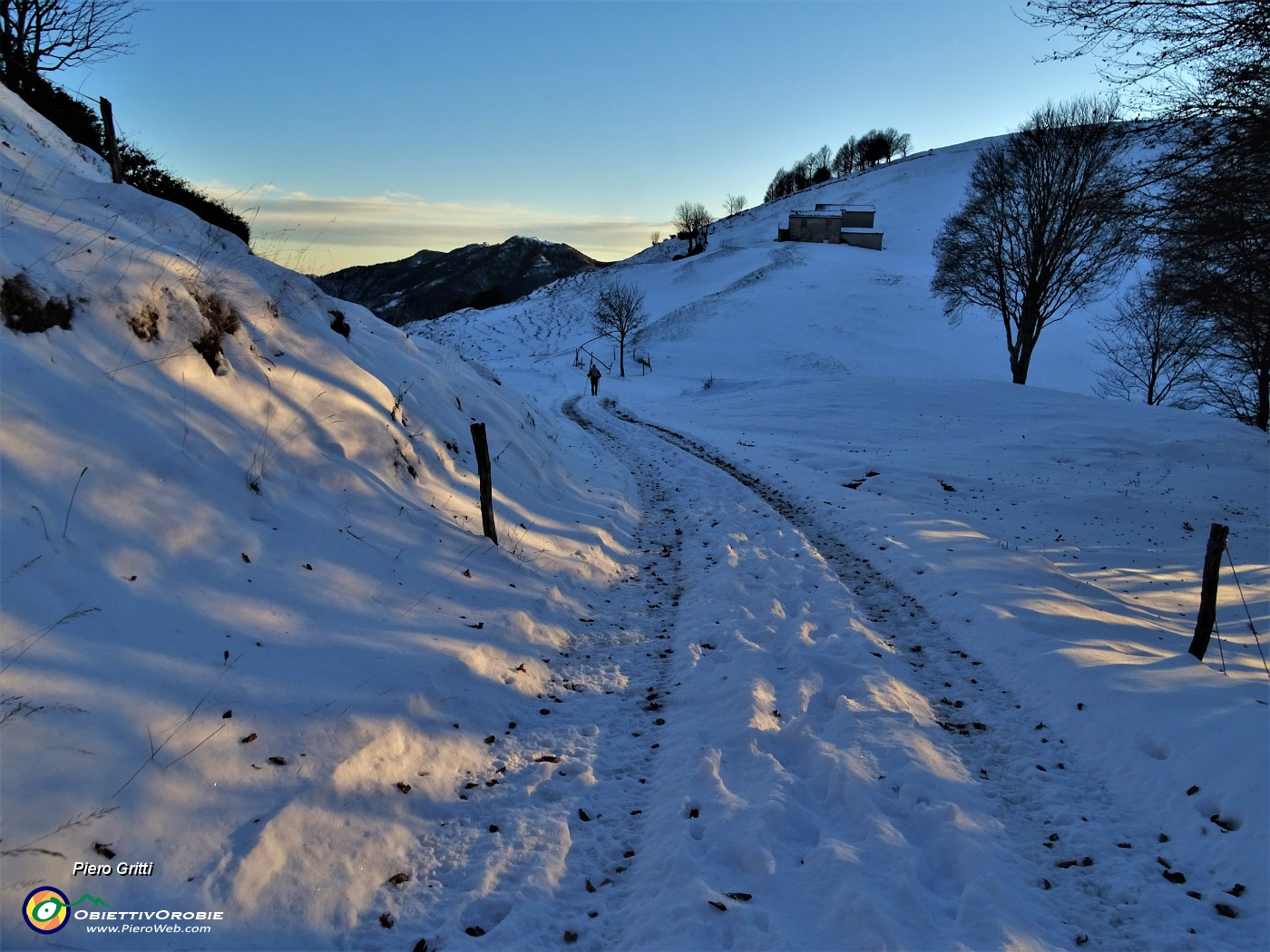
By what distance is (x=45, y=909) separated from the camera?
9.25 feet

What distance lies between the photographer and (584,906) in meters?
3.57

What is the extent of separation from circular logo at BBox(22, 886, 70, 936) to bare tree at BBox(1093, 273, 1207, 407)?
34129mm

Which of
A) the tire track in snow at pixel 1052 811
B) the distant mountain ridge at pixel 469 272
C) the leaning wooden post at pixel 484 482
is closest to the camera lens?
the tire track in snow at pixel 1052 811

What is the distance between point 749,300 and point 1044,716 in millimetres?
52711

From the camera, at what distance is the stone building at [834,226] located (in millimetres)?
80006

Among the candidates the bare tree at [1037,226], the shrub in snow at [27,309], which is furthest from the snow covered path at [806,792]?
the bare tree at [1037,226]

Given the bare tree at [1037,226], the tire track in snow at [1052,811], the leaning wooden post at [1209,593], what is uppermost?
the bare tree at [1037,226]

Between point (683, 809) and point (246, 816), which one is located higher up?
point (246, 816)

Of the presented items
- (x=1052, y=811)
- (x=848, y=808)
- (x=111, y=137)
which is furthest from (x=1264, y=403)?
(x=111, y=137)

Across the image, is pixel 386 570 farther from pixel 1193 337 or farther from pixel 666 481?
pixel 1193 337

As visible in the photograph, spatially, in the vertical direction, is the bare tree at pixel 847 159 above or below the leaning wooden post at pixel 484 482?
above

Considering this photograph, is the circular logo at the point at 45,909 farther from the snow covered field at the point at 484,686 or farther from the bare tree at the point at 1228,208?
the bare tree at the point at 1228,208

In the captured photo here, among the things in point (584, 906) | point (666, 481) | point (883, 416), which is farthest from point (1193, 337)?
point (584, 906)

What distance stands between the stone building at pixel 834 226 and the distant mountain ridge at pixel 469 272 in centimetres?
5448
